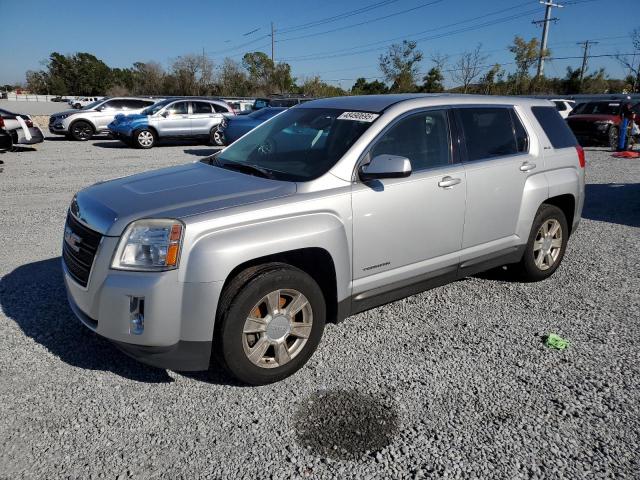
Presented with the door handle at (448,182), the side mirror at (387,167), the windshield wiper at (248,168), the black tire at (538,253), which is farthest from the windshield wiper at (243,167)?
the black tire at (538,253)

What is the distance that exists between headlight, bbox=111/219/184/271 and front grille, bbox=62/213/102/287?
0.76 ft

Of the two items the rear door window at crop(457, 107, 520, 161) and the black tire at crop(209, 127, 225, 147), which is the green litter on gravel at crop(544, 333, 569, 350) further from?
the black tire at crop(209, 127, 225, 147)

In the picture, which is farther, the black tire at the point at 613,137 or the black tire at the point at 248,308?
the black tire at the point at 613,137

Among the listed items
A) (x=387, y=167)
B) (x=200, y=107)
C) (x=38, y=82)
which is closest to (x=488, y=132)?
(x=387, y=167)

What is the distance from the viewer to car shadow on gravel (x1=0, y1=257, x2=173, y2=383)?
11.0 ft

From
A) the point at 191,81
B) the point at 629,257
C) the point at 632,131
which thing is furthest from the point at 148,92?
the point at 629,257

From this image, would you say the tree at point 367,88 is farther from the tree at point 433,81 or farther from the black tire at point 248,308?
the black tire at point 248,308

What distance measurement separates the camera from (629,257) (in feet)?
18.7

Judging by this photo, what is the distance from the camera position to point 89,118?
1830 cm

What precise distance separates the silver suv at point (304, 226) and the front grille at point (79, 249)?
1 centimetres

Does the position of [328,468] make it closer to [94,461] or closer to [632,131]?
[94,461]

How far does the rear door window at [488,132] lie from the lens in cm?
411

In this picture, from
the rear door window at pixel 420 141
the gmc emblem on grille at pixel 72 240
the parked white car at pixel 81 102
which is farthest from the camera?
the parked white car at pixel 81 102

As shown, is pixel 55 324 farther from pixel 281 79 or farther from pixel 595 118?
pixel 281 79
